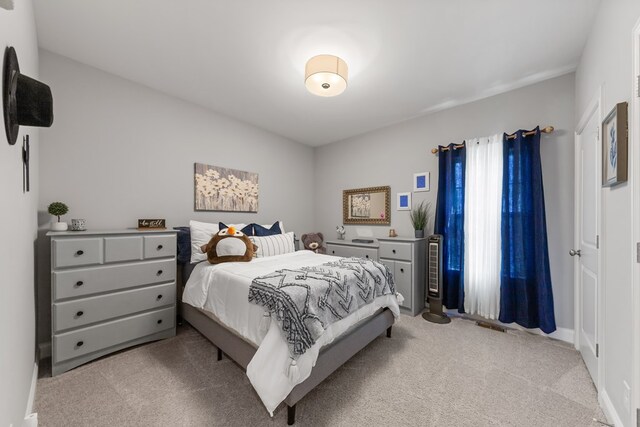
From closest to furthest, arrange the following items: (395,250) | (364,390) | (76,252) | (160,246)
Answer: (364,390) < (76,252) < (160,246) < (395,250)

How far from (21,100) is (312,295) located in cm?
168

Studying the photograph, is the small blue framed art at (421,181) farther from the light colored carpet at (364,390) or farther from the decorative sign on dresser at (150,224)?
the decorative sign on dresser at (150,224)

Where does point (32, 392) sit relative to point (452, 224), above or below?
below

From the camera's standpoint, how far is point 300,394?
59.4 inches

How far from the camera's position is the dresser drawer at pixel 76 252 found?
192cm

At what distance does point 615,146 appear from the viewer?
1.41 m

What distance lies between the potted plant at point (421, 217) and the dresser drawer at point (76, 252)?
3.40 meters

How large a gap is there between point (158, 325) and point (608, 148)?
3.74 metres

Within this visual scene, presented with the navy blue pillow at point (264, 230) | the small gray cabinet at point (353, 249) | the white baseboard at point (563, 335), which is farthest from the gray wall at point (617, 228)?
the navy blue pillow at point (264, 230)

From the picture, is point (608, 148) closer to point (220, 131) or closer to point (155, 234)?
point (155, 234)

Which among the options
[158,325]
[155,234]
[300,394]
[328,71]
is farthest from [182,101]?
[300,394]

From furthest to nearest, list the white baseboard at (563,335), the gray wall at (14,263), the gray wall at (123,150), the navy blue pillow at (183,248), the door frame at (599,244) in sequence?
the navy blue pillow at (183,248), the white baseboard at (563,335), the gray wall at (123,150), the door frame at (599,244), the gray wall at (14,263)

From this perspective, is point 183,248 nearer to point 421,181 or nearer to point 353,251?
point 353,251

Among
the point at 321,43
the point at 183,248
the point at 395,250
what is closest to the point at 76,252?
the point at 183,248
